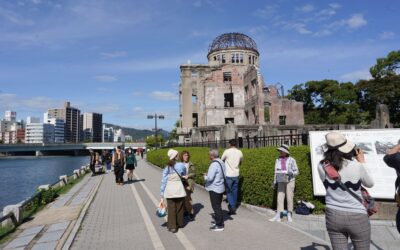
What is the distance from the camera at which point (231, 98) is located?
48.5 m

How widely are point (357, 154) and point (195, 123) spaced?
47.6 m

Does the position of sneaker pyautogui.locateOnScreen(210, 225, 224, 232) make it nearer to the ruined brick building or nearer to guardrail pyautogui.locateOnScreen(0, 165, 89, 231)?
guardrail pyautogui.locateOnScreen(0, 165, 89, 231)

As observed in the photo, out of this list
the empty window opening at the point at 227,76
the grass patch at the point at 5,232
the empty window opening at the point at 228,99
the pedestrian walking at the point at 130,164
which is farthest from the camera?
the empty window opening at the point at 228,99

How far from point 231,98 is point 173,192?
4131cm

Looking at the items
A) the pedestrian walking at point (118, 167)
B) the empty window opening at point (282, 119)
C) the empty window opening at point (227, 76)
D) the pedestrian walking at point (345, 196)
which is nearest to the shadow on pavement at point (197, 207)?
the pedestrian walking at point (345, 196)

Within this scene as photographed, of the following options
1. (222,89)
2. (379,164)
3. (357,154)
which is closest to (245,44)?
(222,89)

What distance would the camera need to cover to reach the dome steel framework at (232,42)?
176 feet

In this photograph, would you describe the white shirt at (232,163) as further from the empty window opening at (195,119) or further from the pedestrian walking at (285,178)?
the empty window opening at (195,119)

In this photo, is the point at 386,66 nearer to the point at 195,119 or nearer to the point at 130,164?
the point at 195,119

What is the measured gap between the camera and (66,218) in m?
9.70

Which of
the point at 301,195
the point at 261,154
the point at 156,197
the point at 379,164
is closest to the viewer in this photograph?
the point at 379,164

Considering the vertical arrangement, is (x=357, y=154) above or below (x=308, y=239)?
above

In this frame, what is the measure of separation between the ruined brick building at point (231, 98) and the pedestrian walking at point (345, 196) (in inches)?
1175

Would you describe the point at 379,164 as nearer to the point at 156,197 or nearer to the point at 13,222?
the point at 156,197
